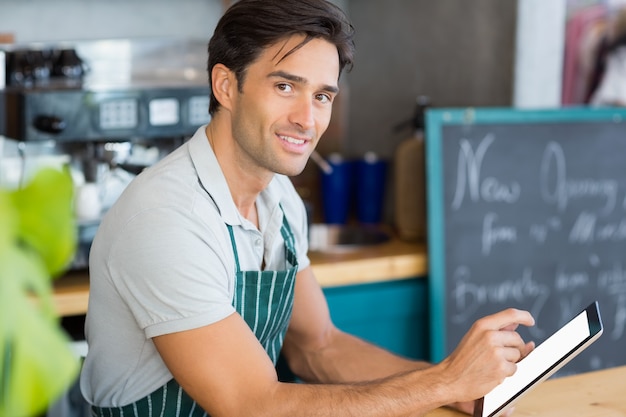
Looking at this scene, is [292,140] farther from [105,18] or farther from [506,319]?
[105,18]

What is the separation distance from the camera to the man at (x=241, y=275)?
1457 millimetres

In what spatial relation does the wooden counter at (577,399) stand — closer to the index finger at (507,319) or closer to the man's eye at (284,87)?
the index finger at (507,319)

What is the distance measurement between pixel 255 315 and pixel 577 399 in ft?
1.96

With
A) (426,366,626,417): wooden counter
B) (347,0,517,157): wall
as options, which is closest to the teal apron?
(426,366,626,417): wooden counter

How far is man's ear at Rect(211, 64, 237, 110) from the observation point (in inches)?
68.3

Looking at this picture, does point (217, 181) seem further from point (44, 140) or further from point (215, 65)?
point (44, 140)

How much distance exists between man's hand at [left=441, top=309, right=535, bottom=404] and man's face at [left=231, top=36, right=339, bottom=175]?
0.47 m

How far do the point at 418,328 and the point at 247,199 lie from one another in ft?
4.08

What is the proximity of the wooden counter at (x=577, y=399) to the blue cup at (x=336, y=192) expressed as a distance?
1726 mm

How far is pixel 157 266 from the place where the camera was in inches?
58.1

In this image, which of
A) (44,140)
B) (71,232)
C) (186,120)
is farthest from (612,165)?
(71,232)

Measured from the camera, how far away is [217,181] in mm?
1651

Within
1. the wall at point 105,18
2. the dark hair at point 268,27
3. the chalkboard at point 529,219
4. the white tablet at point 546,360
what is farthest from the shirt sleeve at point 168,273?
the wall at point 105,18

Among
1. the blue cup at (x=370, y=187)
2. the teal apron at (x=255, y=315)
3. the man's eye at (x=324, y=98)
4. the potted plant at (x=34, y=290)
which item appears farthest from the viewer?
the blue cup at (x=370, y=187)
